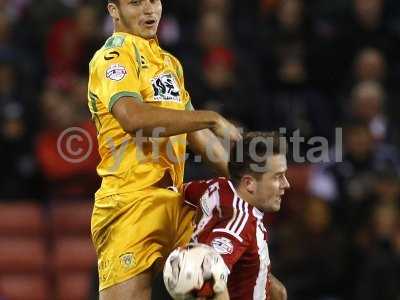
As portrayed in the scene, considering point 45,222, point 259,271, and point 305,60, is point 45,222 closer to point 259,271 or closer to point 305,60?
point 305,60

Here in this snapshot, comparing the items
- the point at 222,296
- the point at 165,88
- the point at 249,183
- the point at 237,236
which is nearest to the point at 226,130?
the point at 249,183

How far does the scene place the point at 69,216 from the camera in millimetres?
11781

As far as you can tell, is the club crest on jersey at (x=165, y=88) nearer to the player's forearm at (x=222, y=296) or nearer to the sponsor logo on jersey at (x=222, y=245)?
the sponsor logo on jersey at (x=222, y=245)

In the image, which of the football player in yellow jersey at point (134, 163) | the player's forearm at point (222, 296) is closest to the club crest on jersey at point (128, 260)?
the football player in yellow jersey at point (134, 163)

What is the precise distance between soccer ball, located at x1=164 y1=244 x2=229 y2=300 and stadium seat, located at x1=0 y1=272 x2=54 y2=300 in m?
5.58

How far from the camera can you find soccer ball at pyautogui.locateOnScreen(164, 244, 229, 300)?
6.14m

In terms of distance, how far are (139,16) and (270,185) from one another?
1.24 metres

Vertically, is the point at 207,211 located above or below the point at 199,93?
below

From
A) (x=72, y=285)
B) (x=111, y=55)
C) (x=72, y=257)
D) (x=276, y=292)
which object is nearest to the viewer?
(x=111, y=55)

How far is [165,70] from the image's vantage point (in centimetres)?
692

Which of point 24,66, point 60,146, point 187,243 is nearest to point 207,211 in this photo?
point 187,243

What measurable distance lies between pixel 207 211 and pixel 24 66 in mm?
6150

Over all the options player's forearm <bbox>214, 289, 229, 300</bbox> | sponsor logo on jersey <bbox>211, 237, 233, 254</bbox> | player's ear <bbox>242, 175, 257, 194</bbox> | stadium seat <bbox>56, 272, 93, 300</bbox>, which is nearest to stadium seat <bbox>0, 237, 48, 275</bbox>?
stadium seat <bbox>56, 272, 93, 300</bbox>

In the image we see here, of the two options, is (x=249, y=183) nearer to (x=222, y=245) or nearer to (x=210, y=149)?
(x=222, y=245)
